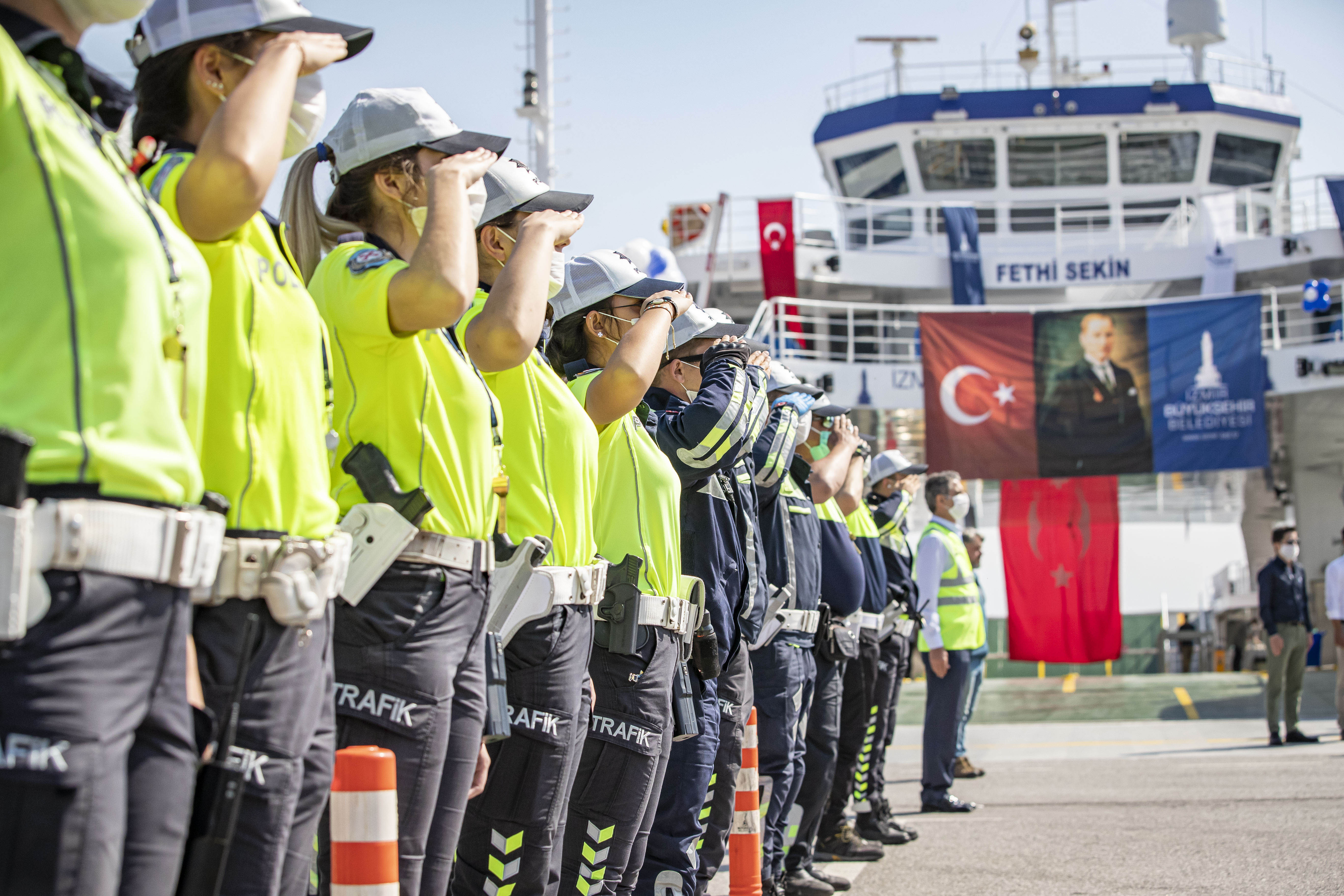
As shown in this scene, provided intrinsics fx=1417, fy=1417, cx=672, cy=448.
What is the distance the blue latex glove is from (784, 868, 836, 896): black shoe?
81.3 inches

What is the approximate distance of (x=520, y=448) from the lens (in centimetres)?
335

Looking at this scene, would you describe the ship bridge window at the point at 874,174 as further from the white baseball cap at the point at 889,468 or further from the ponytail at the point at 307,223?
the ponytail at the point at 307,223

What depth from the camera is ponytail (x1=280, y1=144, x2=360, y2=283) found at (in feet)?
10.3

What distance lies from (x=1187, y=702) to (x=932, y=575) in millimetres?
8916

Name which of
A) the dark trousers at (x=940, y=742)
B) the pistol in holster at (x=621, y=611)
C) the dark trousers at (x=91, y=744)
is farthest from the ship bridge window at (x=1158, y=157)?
the dark trousers at (x=91, y=744)

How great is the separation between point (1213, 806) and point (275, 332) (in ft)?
26.2

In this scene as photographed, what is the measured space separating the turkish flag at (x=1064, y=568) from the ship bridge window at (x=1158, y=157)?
777 cm

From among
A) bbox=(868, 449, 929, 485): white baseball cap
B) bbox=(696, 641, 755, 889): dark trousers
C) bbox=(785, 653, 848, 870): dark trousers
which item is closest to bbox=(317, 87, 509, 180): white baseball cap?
bbox=(696, 641, 755, 889): dark trousers

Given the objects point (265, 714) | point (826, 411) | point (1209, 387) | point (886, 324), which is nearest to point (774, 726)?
point (826, 411)

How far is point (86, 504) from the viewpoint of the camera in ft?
5.71

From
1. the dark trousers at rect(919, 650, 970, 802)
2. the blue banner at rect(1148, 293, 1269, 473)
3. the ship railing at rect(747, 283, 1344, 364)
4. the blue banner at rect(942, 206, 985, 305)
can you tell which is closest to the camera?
the dark trousers at rect(919, 650, 970, 802)

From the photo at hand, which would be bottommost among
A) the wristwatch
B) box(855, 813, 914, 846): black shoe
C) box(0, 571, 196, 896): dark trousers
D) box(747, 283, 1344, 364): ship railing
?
box(855, 813, 914, 846): black shoe

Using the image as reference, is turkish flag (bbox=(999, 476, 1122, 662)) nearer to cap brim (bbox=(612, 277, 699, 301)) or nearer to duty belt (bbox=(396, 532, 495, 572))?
cap brim (bbox=(612, 277, 699, 301))

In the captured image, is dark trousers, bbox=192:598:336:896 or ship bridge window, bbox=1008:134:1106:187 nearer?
dark trousers, bbox=192:598:336:896
